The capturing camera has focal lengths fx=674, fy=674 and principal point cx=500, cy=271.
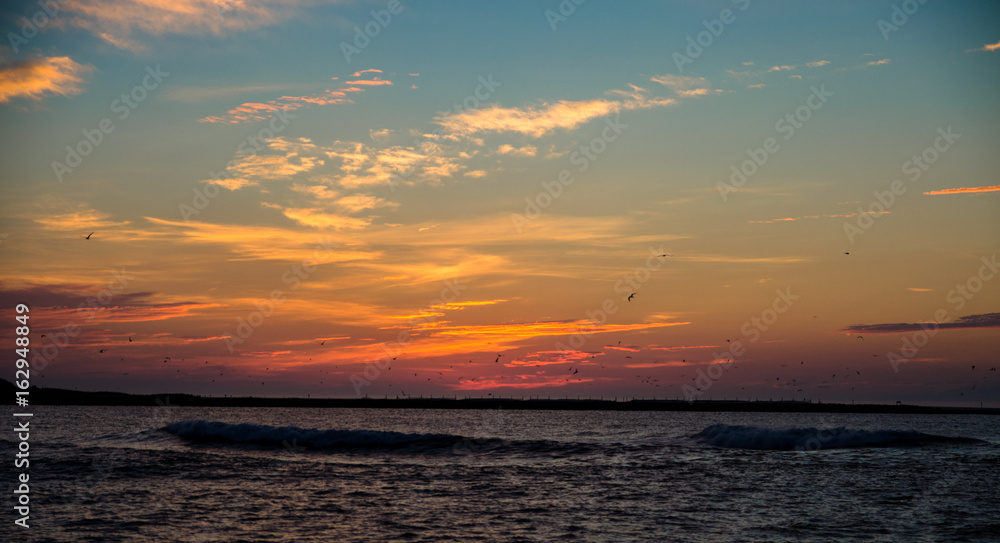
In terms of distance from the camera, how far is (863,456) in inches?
1635

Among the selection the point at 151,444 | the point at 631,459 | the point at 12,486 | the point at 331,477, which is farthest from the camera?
the point at 151,444

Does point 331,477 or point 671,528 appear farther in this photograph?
point 331,477

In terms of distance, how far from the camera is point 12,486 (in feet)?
87.1

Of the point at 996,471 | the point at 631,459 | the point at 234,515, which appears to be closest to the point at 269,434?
the point at 631,459

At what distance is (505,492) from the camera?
2773 centimetres

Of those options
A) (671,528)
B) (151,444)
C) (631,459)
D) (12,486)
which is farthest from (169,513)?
(151,444)

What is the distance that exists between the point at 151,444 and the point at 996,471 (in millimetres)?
51983

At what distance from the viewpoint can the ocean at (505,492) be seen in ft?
67.3

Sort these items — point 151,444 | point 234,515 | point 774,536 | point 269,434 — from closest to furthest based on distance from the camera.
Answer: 1. point 774,536
2. point 234,515
3. point 151,444
4. point 269,434

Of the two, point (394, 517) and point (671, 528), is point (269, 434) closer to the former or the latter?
point (394, 517)

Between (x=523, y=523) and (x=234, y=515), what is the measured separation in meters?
9.47

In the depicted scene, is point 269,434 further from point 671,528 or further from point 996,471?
point 996,471

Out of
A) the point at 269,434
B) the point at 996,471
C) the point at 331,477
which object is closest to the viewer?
the point at 331,477

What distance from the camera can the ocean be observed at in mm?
20500
